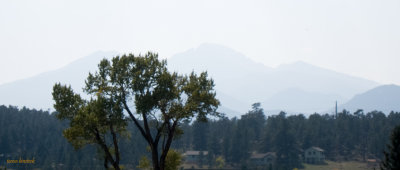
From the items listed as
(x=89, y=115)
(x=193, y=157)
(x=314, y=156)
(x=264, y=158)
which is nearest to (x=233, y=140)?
(x=264, y=158)

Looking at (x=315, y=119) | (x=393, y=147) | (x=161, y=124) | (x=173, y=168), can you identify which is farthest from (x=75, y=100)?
(x=315, y=119)

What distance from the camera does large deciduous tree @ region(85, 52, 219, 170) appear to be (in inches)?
1656

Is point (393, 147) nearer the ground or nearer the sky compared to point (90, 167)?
nearer the sky

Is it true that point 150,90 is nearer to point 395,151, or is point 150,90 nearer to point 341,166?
point 395,151

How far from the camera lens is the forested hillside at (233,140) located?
15062 centimetres

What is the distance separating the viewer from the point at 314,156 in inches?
6467

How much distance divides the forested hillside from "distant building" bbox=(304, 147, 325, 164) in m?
4.47

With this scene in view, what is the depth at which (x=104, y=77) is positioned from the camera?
4328 cm

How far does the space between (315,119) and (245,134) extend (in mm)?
43080

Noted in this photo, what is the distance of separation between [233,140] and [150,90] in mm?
122524

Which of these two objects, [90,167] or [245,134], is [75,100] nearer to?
[90,167]

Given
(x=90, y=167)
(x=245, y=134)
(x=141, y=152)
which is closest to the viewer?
(x=90, y=167)

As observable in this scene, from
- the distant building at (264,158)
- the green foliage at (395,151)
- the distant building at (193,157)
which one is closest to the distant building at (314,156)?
the distant building at (264,158)

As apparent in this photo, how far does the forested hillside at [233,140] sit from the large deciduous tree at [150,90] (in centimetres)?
9727
